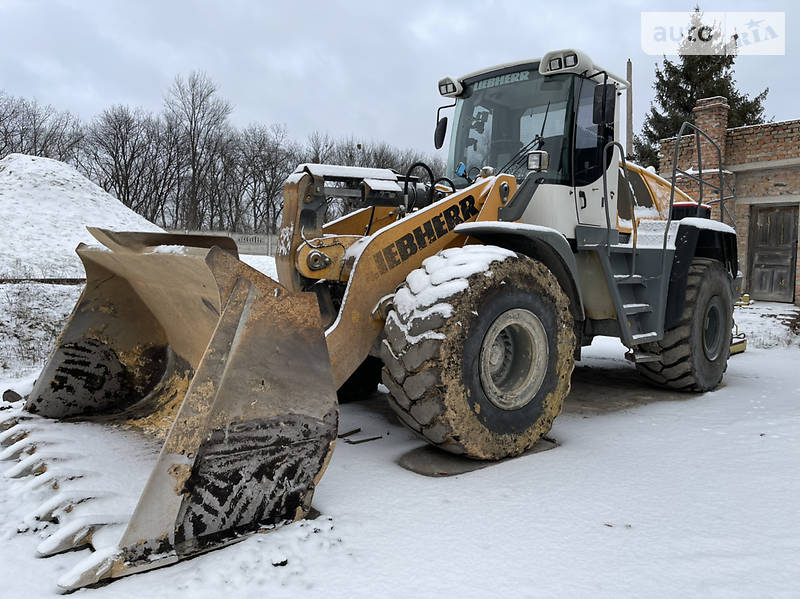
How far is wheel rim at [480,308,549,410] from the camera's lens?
11.8 ft

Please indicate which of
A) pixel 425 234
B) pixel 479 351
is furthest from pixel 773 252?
pixel 479 351

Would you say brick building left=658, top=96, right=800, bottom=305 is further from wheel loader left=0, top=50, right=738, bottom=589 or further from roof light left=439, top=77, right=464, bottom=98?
roof light left=439, top=77, right=464, bottom=98

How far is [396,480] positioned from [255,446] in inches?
38.3

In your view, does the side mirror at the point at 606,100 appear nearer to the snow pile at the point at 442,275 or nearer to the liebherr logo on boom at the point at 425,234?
the liebherr logo on boom at the point at 425,234

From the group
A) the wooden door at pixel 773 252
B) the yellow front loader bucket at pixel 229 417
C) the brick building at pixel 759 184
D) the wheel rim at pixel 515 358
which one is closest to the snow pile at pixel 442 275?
the wheel rim at pixel 515 358

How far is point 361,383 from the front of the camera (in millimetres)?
5238

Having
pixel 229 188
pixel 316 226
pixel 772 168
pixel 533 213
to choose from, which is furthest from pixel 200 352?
pixel 229 188

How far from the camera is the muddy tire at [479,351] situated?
3.27 m

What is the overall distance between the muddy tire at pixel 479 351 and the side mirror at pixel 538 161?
0.86 m

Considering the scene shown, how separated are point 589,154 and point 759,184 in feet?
38.0

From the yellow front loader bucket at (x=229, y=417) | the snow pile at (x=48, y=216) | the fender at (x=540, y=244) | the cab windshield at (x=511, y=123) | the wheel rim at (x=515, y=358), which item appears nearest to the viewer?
the yellow front loader bucket at (x=229, y=417)

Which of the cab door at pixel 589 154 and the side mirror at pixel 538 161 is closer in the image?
the side mirror at pixel 538 161

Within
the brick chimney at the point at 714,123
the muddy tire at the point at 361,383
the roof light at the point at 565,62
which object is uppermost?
the brick chimney at the point at 714,123

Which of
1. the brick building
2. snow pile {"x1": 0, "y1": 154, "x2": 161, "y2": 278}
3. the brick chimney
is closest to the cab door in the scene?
the brick building
